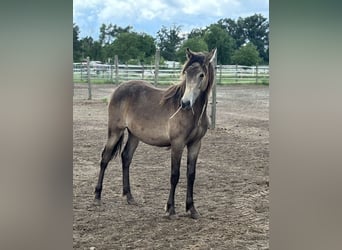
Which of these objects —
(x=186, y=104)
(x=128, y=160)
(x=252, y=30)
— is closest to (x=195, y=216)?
(x=128, y=160)

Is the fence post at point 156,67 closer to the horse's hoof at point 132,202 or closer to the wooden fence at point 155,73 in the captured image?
the wooden fence at point 155,73

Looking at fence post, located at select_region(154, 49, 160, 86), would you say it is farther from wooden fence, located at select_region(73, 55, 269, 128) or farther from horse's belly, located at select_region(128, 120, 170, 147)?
horse's belly, located at select_region(128, 120, 170, 147)

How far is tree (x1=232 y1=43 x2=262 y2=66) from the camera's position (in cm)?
192

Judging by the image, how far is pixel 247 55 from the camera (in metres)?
1.95

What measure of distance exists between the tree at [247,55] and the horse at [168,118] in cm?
15

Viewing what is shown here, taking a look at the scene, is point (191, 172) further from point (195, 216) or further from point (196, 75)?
point (196, 75)

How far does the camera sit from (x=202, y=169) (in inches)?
76.6

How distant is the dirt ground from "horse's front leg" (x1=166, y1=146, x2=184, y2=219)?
0.03 meters

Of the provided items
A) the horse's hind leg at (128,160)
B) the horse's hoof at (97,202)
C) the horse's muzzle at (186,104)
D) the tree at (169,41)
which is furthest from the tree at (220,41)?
the horse's hoof at (97,202)

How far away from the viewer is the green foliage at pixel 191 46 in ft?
6.22
